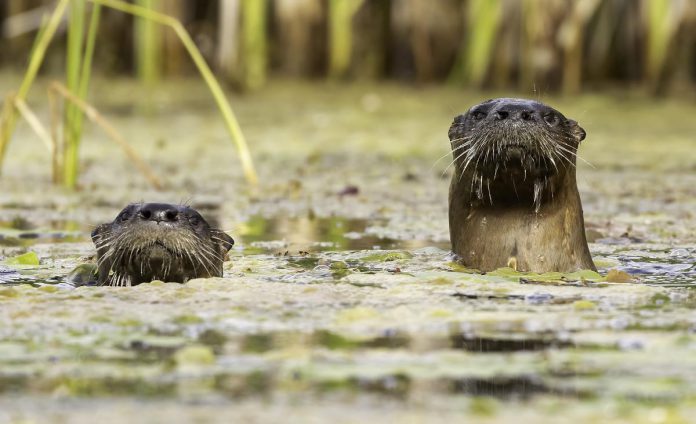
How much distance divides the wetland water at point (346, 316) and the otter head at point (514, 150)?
30cm

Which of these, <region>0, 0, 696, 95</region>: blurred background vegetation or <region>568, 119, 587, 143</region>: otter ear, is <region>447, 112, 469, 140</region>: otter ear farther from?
<region>0, 0, 696, 95</region>: blurred background vegetation

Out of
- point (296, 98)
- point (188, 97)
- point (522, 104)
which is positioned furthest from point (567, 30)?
point (522, 104)

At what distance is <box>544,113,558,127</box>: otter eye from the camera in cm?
455

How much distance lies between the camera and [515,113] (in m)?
4.49

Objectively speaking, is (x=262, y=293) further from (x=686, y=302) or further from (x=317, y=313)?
(x=686, y=302)

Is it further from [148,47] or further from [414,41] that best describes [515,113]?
[414,41]

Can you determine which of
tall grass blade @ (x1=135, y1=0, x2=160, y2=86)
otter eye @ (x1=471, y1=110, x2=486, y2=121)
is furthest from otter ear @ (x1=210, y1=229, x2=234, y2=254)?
tall grass blade @ (x1=135, y1=0, x2=160, y2=86)

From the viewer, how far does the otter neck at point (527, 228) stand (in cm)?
462

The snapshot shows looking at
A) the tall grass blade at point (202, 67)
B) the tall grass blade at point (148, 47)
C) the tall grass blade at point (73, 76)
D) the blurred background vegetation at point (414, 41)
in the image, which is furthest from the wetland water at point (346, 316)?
the blurred background vegetation at point (414, 41)

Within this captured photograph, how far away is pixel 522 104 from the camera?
4535mm

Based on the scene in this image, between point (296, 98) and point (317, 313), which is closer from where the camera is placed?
point (317, 313)

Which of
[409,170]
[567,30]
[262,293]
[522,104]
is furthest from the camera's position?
[567,30]

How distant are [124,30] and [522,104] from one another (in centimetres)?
791

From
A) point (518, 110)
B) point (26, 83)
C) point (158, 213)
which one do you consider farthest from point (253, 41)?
point (158, 213)
